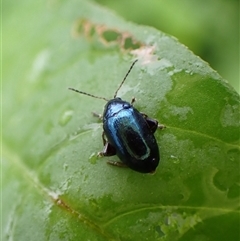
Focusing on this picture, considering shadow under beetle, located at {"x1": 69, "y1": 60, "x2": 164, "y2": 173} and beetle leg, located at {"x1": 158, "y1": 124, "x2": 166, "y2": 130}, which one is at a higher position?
beetle leg, located at {"x1": 158, "y1": 124, "x2": 166, "y2": 130}

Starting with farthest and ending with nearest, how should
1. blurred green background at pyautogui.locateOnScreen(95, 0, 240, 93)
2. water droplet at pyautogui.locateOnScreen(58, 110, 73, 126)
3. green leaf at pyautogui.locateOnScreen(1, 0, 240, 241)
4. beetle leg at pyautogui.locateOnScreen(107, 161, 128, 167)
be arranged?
blurred green background at pyautogui.locateOnScreen(95, 0, 240, 93) < water droplet at pyautogui.locateOnScreen(58, 110, 73, 126) < beetle leg at pyautogui.locateOnScreen(107, 161, 128, 167) < green leaf at pyautogui.locateOnScreen(1, 0, 240, 241)

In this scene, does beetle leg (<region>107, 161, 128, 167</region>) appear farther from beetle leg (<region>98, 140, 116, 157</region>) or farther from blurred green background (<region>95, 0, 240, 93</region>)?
blurred green background (<region>95, 0, 240, 93</region>)

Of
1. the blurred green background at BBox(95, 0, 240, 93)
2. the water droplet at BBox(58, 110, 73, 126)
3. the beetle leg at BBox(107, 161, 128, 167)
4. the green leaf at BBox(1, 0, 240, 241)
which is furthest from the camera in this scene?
the blurred green background at BBox(95, 0, 240, 93)

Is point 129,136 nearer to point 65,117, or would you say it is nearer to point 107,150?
point 107,150

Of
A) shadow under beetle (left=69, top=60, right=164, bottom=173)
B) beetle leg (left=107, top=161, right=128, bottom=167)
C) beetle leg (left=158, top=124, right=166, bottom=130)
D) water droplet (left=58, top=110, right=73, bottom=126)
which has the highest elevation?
beetle leg (left=158, top=124, right=166, bottom=130)

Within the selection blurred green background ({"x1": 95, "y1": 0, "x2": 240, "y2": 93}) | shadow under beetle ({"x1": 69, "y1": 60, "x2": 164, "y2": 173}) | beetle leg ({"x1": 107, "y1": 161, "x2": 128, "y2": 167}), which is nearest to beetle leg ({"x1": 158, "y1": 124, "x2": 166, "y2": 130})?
shadow under beetle ({"x1": 69, "y1": 60, "x2": 164, "y2": 173})

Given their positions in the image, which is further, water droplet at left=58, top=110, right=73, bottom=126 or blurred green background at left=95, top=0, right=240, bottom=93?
blurred green background at left=95, top=0, right=240, bottom=93

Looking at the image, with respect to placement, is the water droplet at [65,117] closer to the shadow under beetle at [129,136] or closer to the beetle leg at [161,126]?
the shadow under beetle at [129,136]

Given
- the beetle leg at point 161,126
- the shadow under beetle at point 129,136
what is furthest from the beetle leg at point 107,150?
the beetle leg at point 161,126
